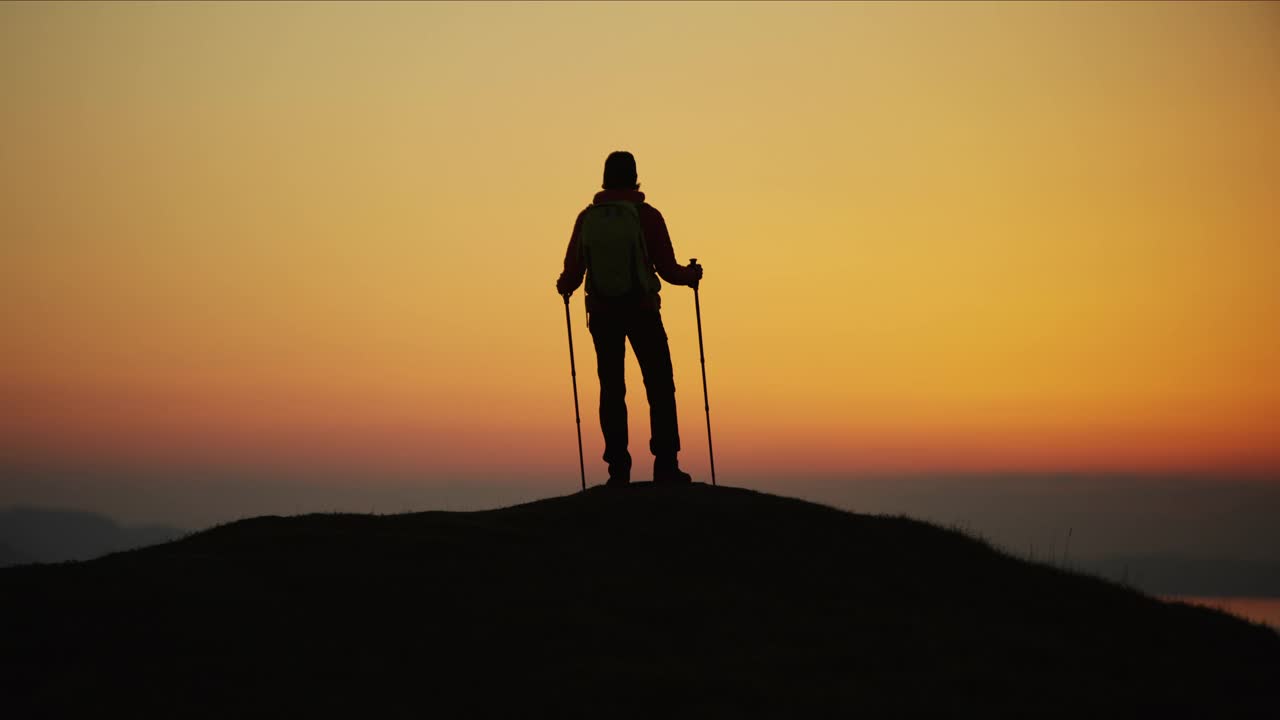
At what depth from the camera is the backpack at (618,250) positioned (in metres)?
18.9

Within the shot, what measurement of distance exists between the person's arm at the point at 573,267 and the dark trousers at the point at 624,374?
2.35 feet

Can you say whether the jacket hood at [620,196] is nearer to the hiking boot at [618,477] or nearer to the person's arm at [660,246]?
the person's arm at [660,246]

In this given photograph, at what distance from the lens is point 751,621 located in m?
14.7

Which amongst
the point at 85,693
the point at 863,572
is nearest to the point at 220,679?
the point at 85,693

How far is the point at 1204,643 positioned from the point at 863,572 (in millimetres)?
3715

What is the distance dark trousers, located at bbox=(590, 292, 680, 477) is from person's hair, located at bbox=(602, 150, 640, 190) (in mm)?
1480

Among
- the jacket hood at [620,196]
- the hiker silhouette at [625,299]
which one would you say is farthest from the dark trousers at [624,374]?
the jacket hood at [620,196]

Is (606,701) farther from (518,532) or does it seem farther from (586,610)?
(518,532)

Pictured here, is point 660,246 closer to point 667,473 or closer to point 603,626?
point 667,473

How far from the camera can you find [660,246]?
19188 millimetres

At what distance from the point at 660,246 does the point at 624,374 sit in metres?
1.68

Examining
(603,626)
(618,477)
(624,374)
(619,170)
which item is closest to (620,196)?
(619,170)

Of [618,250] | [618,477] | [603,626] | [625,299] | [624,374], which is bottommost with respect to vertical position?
[603,626]

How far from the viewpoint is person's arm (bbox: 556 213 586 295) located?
64.0ft
